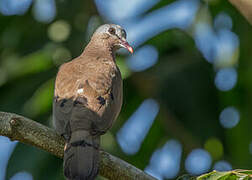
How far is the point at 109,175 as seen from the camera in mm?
4133

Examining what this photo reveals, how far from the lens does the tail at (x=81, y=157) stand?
405 cm

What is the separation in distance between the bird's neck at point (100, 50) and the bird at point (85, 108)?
0.51 ft

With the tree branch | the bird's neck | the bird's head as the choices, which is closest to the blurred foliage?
the tree branch

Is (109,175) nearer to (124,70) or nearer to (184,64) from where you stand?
(124,70)

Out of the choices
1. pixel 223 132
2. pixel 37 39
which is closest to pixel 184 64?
pixel 223 132

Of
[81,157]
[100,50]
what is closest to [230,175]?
[81,157]

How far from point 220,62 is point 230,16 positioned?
570 millimetres

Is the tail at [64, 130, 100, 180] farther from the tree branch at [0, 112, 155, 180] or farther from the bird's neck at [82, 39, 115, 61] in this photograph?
the bird's neck at [82, 39, 115, 61]

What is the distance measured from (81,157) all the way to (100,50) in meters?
2.00

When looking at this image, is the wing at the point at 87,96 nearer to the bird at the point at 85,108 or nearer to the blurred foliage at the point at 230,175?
the bird at the point at 85,108

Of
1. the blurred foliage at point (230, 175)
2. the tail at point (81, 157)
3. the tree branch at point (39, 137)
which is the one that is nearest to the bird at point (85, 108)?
the tail at point (81, 157)

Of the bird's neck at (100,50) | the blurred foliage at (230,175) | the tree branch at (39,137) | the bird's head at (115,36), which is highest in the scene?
the bird's head at (115,36)

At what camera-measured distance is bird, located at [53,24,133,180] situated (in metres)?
4.11

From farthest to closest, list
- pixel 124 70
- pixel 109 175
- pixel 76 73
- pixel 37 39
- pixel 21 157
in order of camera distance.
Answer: pixel 37 39, pixel 124 70, pixel 21 157, pixel 76 73, pixel 109 175
